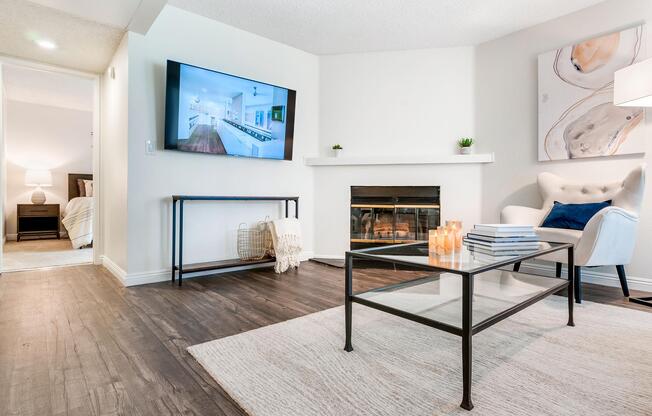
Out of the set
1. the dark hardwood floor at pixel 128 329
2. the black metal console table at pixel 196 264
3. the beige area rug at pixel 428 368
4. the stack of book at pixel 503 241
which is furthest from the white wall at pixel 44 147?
the stack of book at pixel 503 241

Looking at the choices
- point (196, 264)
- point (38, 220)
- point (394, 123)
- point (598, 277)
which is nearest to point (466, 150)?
point (394, 123)

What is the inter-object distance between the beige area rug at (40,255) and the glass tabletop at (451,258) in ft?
11.9

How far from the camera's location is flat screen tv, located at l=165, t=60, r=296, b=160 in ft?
9.71

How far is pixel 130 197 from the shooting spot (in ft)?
9.38

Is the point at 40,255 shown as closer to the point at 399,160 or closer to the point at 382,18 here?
the point at 399,160

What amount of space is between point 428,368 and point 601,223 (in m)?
1.70

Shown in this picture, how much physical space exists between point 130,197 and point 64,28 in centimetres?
146

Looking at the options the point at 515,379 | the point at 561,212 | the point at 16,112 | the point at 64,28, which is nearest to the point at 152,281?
the point at 64,28

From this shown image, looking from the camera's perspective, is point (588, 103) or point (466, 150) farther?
point (466, 150)

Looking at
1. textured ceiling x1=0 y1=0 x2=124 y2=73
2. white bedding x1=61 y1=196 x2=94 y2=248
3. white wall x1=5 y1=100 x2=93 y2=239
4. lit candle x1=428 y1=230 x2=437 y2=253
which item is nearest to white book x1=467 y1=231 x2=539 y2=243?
lit candle x1=428 y1=230 x2=437 y2=253

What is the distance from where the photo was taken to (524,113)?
3490 mm

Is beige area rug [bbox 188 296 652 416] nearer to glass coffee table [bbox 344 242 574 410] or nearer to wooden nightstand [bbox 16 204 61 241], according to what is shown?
glass coffee table [bbox 344 242 574 410]

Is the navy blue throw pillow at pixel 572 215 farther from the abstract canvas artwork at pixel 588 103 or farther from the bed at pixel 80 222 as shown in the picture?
the bed at pixel 80 222

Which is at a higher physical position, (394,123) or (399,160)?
(394,123)
